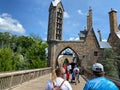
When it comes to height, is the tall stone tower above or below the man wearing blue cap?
above

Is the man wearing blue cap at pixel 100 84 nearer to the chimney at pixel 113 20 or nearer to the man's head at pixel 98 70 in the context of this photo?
the man's head at pixel 98 70

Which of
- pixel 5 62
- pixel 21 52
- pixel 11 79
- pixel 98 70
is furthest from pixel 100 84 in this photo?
pixel 21 52

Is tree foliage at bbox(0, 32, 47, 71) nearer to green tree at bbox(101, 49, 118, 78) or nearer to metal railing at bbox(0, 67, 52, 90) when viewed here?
metal railing at bbox(0, 67, 52, 90)

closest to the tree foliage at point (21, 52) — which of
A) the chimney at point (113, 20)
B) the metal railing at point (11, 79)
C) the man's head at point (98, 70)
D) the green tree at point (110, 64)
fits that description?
the metal railing at point (11, 79)

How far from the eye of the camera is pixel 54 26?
3638cm

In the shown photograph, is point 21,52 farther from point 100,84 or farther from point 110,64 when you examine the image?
point 100,84

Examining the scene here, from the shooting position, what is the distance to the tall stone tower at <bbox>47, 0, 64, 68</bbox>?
35.4 meters

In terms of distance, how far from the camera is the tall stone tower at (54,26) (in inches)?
1393

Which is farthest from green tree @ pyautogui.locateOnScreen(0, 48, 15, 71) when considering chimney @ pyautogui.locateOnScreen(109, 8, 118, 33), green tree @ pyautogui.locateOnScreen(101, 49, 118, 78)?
chimney @ pyautogui.locateOnScreen(109, 8, 118, 33)

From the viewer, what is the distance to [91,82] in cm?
253

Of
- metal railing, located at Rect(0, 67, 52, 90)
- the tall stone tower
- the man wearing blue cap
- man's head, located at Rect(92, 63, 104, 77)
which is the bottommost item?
metal railing, located at Rect(0, 67, 52, 90)

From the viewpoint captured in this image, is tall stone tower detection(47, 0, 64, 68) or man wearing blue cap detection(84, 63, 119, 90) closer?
man wearing blue cap detection(84, 63, 119, 90)

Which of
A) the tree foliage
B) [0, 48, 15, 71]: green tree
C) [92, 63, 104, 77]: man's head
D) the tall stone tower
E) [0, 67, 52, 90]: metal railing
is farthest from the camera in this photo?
the tall stone tower

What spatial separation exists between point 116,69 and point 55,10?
1725cm
